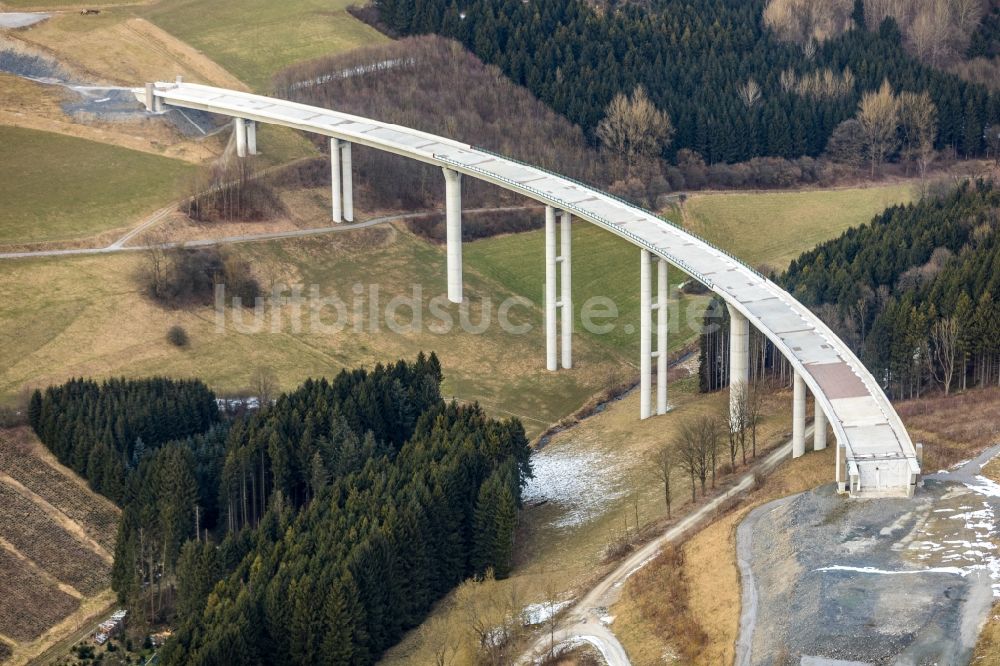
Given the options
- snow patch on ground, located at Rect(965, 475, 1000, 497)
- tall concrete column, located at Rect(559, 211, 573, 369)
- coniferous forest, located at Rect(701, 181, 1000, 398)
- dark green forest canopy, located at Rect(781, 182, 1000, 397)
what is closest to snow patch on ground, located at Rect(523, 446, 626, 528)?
coniferous forest, located at Rect(701, 181, 1000, 398)

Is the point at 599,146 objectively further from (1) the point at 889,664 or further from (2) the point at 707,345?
(1) the point at 889,664

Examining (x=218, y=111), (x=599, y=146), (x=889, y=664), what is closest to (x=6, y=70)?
(x=218, y=111)

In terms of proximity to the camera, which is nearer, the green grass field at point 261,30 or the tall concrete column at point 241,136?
the tall concrete column at point 241,136

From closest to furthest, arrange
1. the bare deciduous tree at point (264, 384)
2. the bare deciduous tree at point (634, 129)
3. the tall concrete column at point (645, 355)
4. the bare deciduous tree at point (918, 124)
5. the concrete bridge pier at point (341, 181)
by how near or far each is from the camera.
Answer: the tall concrete column at point (645, 355), the bare deciduous tree at point (264, 384), the concrete bridge pier at point (341, 181), the bare deciduous tree at point (634, 129), the bare deciduous tree at point (918, 124)

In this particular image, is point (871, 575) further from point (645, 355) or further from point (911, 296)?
point (911, 296)

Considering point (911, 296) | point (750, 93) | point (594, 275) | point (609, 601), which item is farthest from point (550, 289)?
point (750, 93)

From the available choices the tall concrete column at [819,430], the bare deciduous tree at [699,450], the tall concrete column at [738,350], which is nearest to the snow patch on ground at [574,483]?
the bare deciduous tree at [699,450]

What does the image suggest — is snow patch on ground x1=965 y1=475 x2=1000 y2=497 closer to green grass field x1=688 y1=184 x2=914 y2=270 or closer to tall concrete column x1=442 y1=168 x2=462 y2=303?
tall concrete column x1=442 y1=168 x2=462 y2=303

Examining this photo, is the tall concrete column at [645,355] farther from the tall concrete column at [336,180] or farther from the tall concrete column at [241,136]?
the tall concrete column at [241,136]
